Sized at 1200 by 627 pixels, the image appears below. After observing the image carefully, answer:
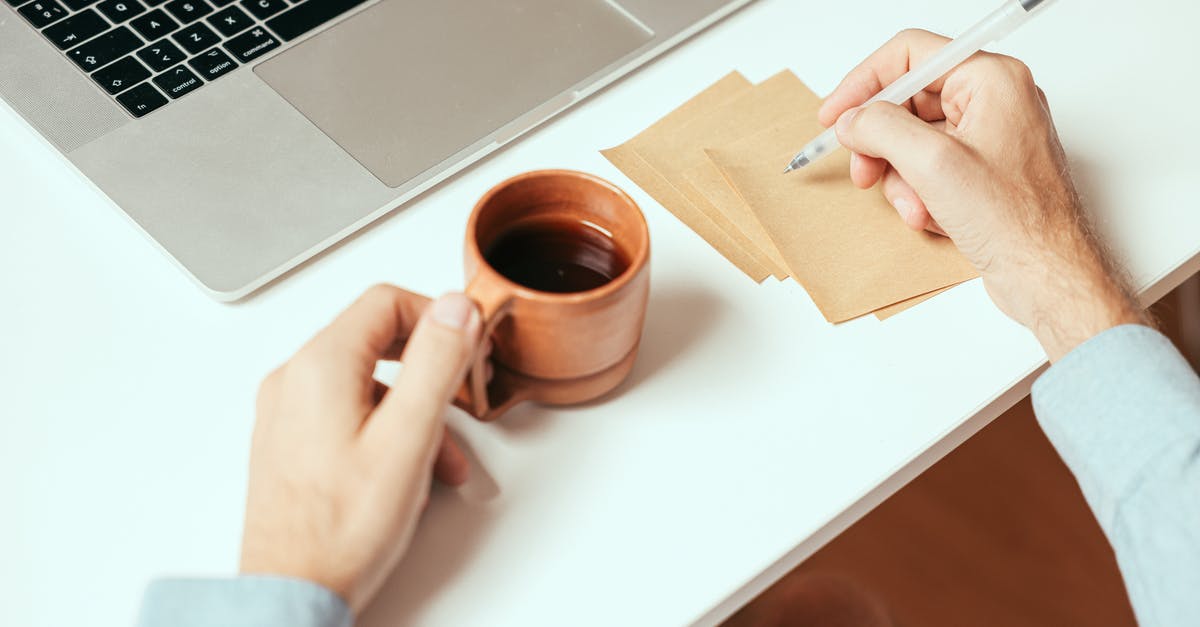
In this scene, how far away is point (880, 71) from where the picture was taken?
2.73 feet

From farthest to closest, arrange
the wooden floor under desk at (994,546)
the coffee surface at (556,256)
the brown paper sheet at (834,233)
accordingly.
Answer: the wooden floor under desk at (994,546), the brown paper sheet at (834,233), the coffee surface at (556,256)

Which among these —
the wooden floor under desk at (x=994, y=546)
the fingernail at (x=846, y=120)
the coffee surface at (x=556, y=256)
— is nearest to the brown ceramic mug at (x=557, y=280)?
the coffee surface at (x=556, y=256)

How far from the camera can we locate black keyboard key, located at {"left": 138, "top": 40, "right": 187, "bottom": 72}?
33.0 inches

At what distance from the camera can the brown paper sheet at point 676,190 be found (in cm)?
78

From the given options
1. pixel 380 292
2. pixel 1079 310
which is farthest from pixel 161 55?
pixel 1079 310

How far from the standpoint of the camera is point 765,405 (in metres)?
0.70

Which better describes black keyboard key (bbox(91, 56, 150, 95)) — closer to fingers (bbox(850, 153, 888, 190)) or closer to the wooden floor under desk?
fingers (bbox(850, 153, 888, 190))

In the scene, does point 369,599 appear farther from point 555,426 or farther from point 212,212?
point 212,212

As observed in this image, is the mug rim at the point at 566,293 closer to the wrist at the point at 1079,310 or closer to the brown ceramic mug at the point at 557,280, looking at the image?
the brown ceramic mug at the point at 557,280

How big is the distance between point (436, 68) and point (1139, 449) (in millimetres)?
574

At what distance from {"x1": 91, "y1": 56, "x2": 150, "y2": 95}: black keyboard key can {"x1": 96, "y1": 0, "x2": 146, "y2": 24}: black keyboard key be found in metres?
0.04

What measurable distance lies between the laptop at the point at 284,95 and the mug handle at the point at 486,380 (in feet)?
0.64

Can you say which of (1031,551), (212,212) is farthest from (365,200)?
(1031,551)

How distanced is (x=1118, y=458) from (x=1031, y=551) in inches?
35.0
